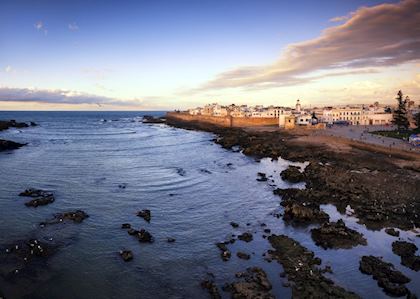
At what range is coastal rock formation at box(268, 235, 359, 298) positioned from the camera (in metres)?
16.5

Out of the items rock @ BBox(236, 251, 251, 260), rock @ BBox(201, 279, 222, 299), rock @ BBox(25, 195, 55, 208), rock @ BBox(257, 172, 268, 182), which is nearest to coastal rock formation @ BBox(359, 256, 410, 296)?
rock @ BBox(236, 251, 251, 260)

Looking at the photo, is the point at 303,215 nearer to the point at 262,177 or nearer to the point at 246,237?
the point at 246,237

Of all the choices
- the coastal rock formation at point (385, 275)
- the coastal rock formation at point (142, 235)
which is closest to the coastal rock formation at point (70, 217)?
the coastal rock formation at point (142, 235)

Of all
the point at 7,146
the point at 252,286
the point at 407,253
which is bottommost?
the point at 252,286

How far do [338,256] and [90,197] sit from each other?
917 inches

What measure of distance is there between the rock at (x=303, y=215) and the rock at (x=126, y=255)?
12741 mm

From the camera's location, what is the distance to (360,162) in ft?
155

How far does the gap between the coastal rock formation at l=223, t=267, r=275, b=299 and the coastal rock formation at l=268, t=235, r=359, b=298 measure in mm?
1357

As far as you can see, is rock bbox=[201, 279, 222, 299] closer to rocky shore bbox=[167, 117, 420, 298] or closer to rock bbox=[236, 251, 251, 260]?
rocky shore bbox=[167, 117, 420, 298]

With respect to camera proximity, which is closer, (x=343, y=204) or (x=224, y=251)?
(x=224, y=251)

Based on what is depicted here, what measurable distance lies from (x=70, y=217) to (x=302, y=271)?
18.2 metres

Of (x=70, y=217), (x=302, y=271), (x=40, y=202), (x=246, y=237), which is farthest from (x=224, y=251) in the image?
(x=40, y=202)

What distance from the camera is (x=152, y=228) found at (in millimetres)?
25641

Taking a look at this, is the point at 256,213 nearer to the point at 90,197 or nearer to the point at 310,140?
the point at 90,197
